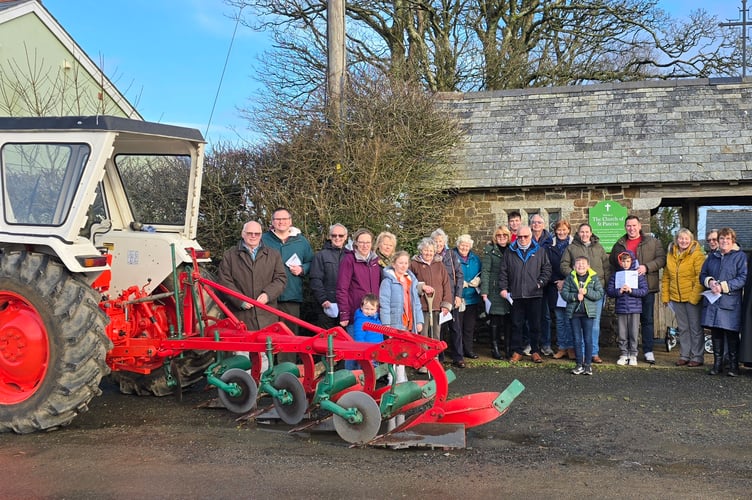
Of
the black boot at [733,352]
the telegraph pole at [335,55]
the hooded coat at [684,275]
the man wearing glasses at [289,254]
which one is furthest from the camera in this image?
the telegraph pole at [335,55]

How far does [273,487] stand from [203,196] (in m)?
6.46

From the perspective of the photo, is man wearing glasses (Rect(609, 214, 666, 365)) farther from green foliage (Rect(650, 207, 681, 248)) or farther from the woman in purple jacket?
green foliage (Rect(650, 207, 681, 248))

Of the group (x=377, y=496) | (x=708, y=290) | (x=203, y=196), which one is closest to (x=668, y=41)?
(x=708, y=290)

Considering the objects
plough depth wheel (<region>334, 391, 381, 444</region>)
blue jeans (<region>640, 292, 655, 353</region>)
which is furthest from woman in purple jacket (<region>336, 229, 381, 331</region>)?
blue jeans (<region>640, 292, 655, 353</region>)

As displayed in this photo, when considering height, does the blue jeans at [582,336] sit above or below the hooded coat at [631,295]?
below

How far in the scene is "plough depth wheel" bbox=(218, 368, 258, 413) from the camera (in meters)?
6.20

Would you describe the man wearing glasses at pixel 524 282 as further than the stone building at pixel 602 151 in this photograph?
No

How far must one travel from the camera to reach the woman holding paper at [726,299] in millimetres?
8602

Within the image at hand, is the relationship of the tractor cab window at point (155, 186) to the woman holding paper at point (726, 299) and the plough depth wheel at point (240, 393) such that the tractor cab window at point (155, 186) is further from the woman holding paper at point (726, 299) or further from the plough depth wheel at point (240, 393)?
the woman holding paper at point (726, 299)

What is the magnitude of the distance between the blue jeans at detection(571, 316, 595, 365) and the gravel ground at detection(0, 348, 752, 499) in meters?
1.28

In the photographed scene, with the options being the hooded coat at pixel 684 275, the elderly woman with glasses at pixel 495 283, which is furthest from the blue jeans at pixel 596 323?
the elderly woman with glasses at pixel 495 283

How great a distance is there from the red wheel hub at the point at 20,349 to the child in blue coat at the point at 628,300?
6553 mm

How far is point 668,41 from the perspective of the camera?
70.7 ft

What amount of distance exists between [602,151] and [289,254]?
589 cm
